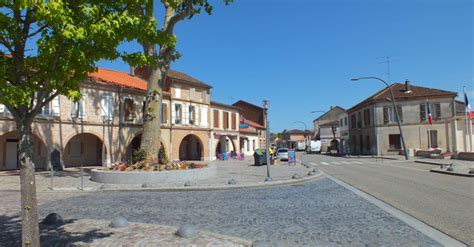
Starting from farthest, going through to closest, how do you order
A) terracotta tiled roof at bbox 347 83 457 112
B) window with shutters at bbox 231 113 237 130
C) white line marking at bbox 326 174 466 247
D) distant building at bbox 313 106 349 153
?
distant building at bbox 313 106 349 153
window with shutters at bbox 231 113 237 130
terracotta tiled roof at bbox 347 83 457 112
white line marking at bbox 326 174 466 247

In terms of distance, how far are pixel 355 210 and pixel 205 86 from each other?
28.3 meters

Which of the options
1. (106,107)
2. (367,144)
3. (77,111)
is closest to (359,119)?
(367,144)

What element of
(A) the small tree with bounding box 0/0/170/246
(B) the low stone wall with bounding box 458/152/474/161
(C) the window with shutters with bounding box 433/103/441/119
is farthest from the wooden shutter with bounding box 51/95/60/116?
(C) the window with shutters with bounding box 433/103/441/119

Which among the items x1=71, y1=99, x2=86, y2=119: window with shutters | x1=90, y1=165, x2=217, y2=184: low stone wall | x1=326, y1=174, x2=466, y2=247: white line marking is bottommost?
x1=326, y1=174, x2=466, y2=247: white line marking

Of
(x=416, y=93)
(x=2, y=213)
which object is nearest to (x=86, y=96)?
(x=2, y=213)

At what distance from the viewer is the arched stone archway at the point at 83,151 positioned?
2683 centimetres

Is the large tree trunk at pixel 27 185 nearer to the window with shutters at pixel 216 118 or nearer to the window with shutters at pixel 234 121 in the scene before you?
the window with shutters at pixel 216 118

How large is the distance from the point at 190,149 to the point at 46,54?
1354 inches

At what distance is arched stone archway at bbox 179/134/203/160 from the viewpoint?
37719 millimetres

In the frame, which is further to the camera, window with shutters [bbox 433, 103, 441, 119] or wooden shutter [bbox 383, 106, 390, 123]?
wooden shutter [bbox 383, 106, 390, 123]

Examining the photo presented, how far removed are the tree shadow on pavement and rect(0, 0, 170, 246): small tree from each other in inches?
59.2

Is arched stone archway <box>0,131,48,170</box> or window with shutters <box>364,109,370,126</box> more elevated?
window with shutters <box>364,109,370,126</box>

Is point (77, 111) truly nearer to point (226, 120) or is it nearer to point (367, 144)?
point (226, 120)

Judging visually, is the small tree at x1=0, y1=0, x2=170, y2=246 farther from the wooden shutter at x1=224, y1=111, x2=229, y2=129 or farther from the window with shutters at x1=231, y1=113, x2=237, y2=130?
the window with shutters at x1=231, y1=113, x2=237, y2=130
